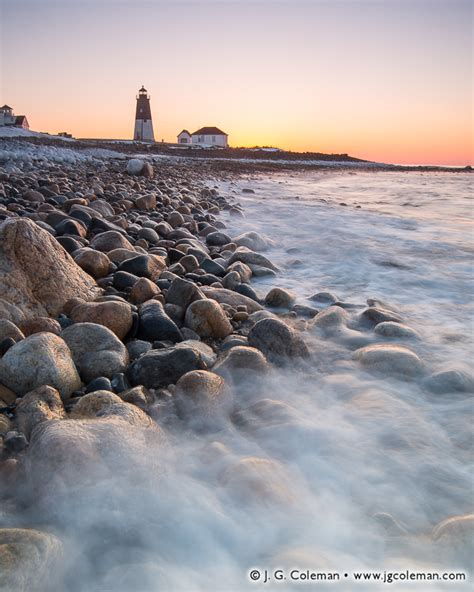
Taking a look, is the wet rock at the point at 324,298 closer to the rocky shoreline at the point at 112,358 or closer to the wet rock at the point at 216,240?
the rocky shoreline at the point at 112,358

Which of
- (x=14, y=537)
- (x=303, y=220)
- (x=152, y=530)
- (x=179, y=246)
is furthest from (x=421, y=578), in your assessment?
(x=303, y=220)

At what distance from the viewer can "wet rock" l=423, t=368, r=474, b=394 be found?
232 centimetres

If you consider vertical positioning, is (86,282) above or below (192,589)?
above

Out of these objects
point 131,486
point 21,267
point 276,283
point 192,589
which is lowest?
point 192,589

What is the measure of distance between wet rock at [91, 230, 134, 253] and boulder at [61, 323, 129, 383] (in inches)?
62.9

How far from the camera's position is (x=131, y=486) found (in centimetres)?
150

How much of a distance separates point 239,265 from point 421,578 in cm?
301

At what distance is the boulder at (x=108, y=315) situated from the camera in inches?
95.8

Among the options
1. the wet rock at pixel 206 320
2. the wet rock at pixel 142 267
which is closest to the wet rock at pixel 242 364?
the wet rock at pixel 206 320

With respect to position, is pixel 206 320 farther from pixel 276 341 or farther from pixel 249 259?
pixel 249 259

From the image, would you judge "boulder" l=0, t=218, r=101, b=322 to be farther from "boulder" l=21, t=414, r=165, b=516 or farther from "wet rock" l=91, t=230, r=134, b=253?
"boulder" l=21, t=414, r=165, b=516

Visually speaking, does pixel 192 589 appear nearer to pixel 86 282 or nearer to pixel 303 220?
pixel 86 282

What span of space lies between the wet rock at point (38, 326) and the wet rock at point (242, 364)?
2.77ft

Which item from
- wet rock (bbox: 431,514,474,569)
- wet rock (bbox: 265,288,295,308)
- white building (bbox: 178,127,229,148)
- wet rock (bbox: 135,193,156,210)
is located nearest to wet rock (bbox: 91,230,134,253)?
wet rock (bbox: 265,288,295,308)
